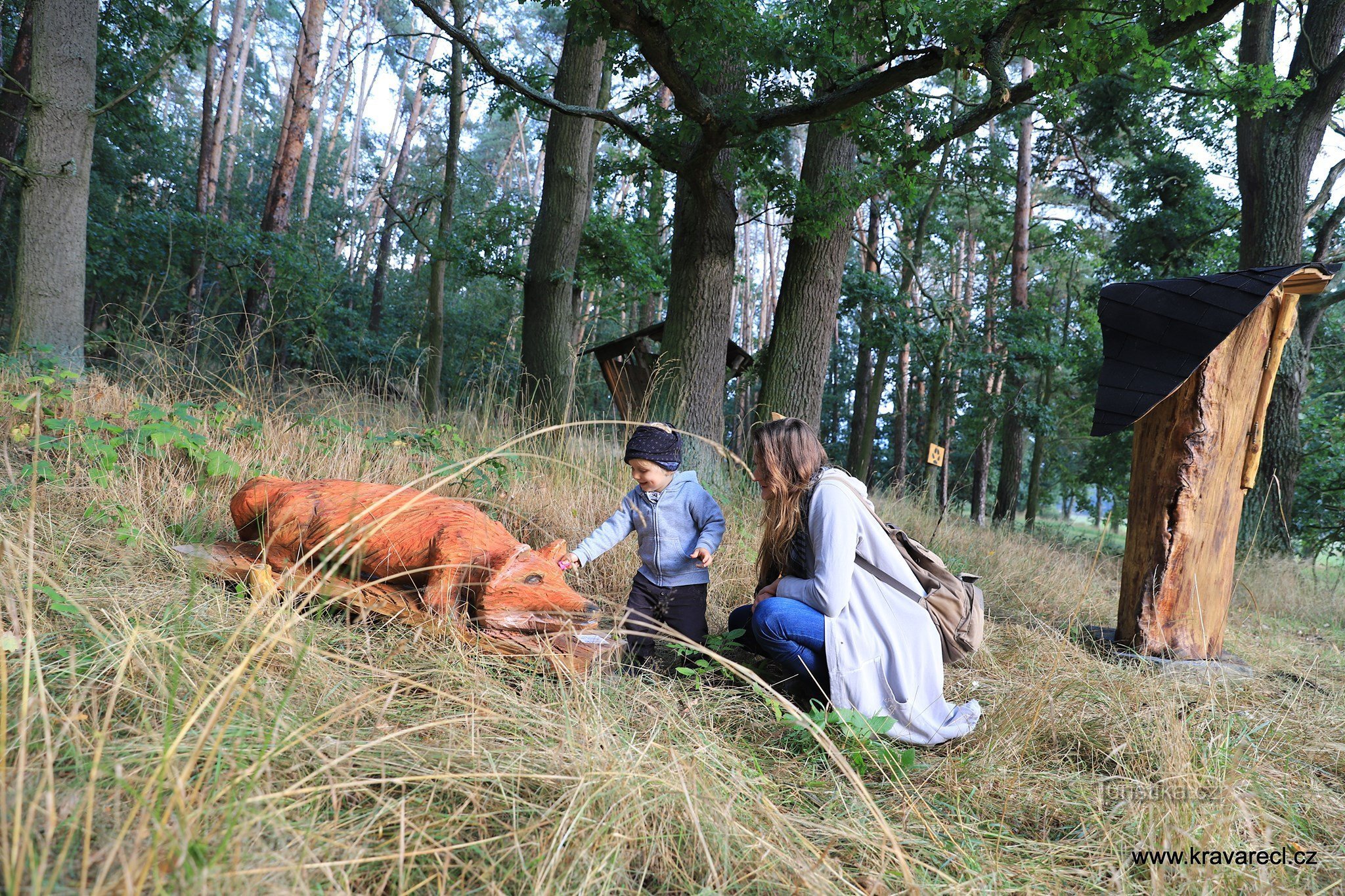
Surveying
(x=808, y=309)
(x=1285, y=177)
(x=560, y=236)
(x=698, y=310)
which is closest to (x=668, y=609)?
(x=698, y=310)

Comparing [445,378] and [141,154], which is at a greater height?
[141,154]

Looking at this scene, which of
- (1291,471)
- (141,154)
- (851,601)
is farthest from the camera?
(141,154)

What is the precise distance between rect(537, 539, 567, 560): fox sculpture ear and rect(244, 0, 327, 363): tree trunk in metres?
10.2

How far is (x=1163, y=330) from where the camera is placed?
3.30 meters

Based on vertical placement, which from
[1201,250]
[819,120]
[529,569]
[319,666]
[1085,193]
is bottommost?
[319,666]

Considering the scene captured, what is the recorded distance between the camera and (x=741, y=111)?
490 cm

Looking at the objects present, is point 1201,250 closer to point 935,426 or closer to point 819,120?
point 935,426

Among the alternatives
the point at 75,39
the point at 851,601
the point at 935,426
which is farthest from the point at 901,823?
the point at 935,426

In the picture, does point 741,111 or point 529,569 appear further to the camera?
point 741,111

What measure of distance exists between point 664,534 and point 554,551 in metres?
0.46

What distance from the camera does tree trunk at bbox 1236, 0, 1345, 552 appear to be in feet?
24.4

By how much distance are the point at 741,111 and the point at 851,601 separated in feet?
11.9

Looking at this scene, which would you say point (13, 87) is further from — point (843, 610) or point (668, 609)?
point (843, 610)

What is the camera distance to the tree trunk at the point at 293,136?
11539mm
